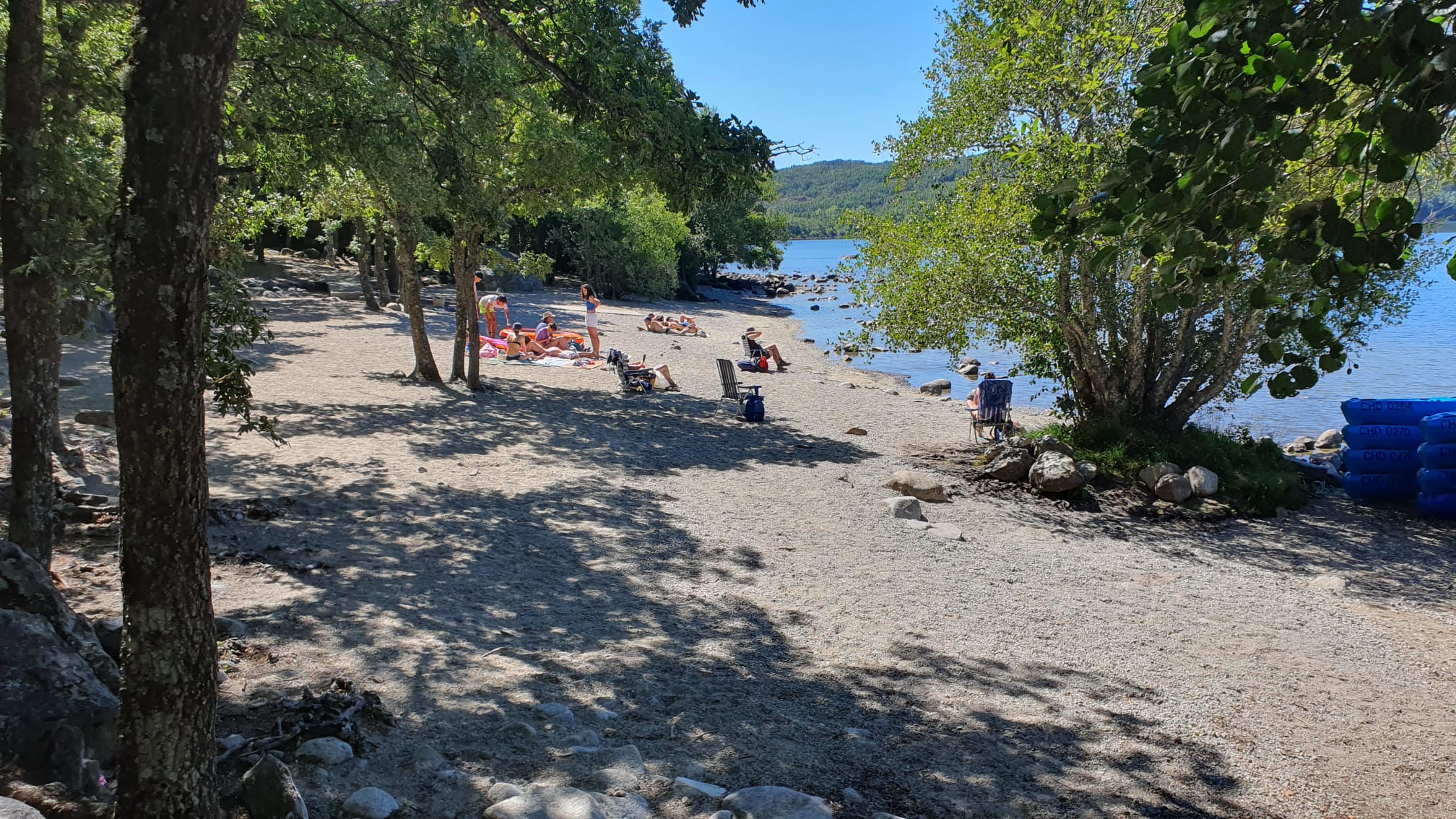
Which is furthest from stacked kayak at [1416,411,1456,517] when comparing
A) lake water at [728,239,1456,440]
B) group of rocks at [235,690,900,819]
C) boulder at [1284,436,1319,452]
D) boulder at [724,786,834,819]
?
boulder at [724,786,834,819]

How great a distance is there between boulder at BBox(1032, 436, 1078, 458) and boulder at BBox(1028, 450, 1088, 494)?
0.22 metres

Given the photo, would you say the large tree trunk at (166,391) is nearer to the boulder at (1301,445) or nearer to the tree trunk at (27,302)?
the tree trunk at (27,302)

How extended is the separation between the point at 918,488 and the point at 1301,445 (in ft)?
30.0

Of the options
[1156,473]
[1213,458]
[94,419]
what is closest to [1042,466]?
[1156,473]

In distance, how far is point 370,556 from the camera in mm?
6457

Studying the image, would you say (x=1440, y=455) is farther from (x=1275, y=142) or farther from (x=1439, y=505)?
(x=1275, y=142)

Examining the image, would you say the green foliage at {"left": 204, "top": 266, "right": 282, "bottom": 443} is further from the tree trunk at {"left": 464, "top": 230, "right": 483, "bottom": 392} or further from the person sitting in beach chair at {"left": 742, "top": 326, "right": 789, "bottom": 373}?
the person sitting in beach chair at {"left": 742, "top": 326, "right": 789, "bottom": 373}

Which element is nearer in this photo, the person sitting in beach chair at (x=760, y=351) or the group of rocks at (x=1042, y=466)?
the group of rocks at (x=1042, y=466)

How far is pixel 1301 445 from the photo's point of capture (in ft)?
49.7

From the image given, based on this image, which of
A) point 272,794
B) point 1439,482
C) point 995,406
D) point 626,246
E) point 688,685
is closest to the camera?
point 272,794

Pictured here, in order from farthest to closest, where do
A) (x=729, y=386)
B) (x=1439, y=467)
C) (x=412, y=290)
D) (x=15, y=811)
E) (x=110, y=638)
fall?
(x=729, y=386)
(x=412, y=290)
(x=1439, y=467)
(x=110, y=638)
(x=15, y=811)

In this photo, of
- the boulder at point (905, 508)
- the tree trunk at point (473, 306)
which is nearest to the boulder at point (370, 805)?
the boulder at point (905, 508)

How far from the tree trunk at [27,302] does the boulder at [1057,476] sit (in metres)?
9.39

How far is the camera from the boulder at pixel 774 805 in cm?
320
